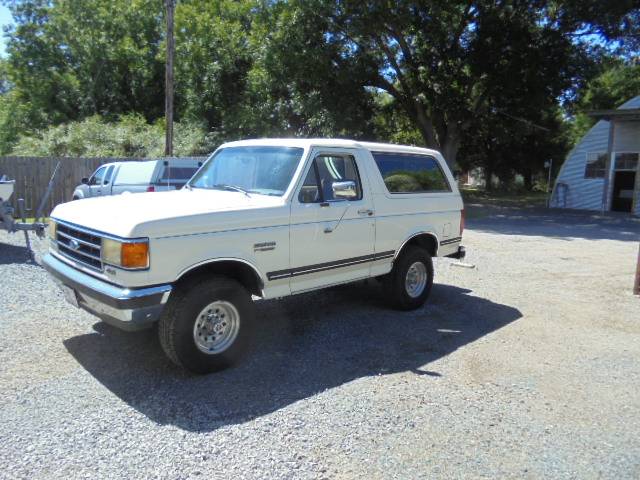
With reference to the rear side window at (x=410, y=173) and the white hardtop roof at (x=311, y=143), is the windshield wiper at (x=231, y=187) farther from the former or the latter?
the rear side window at (x=410, y=173)

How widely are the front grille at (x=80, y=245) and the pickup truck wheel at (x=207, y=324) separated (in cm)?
74

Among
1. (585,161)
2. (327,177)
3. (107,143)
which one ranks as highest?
(107,143)

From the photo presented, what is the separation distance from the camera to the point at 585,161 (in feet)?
80.9

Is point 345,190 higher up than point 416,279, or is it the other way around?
point 345,190

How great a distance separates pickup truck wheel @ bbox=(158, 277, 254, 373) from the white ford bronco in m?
0.01

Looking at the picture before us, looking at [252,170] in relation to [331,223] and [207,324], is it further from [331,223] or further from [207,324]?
[207,324]

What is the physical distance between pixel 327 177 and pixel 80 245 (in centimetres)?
241

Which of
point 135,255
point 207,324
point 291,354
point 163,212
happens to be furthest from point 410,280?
point 135,255

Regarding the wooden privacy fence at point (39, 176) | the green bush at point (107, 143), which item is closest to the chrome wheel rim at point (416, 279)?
the wooden privacy fence at point (39, 176)

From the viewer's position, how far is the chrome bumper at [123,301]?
3.96m

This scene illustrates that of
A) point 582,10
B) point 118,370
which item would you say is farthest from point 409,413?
point 582,10

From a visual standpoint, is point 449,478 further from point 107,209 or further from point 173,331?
point 107,209

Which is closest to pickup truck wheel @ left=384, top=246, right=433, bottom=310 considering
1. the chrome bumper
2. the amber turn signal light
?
the chrome bumper

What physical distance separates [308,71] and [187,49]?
31.1ft
